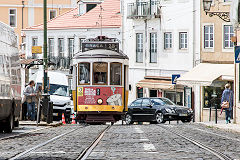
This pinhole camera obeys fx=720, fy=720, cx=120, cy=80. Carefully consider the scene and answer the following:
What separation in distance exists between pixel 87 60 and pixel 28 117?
140 inches

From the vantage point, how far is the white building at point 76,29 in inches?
2328

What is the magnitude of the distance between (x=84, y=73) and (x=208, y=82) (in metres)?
11.8

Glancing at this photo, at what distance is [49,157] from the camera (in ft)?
39.1

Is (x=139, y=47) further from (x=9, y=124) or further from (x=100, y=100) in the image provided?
(x=9, y=124)

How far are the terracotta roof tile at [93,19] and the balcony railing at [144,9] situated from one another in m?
4.32

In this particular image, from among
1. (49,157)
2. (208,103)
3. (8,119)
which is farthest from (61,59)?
(49,157)

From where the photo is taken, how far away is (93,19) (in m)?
61.0

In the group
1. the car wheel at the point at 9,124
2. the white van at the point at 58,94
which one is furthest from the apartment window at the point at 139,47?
the car wheel at the point at 9,124

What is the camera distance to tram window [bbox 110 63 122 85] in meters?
29.6

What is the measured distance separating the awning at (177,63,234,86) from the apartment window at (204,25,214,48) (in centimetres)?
137

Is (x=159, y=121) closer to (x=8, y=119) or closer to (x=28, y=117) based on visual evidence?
(x=28, y=117)

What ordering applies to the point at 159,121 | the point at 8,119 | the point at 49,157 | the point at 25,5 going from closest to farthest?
1. the point at 49,157
2. the point at 8,119
3. the point at 159,121
4. the point at 25,5

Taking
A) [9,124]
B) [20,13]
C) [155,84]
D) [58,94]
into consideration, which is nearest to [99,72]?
[58,94]

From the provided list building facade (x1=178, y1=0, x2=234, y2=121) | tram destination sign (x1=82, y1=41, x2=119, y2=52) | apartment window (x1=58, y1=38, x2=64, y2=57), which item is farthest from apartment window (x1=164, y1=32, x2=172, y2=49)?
tram destination sign (x1=82, y1=41, x2=119, y2=52)
